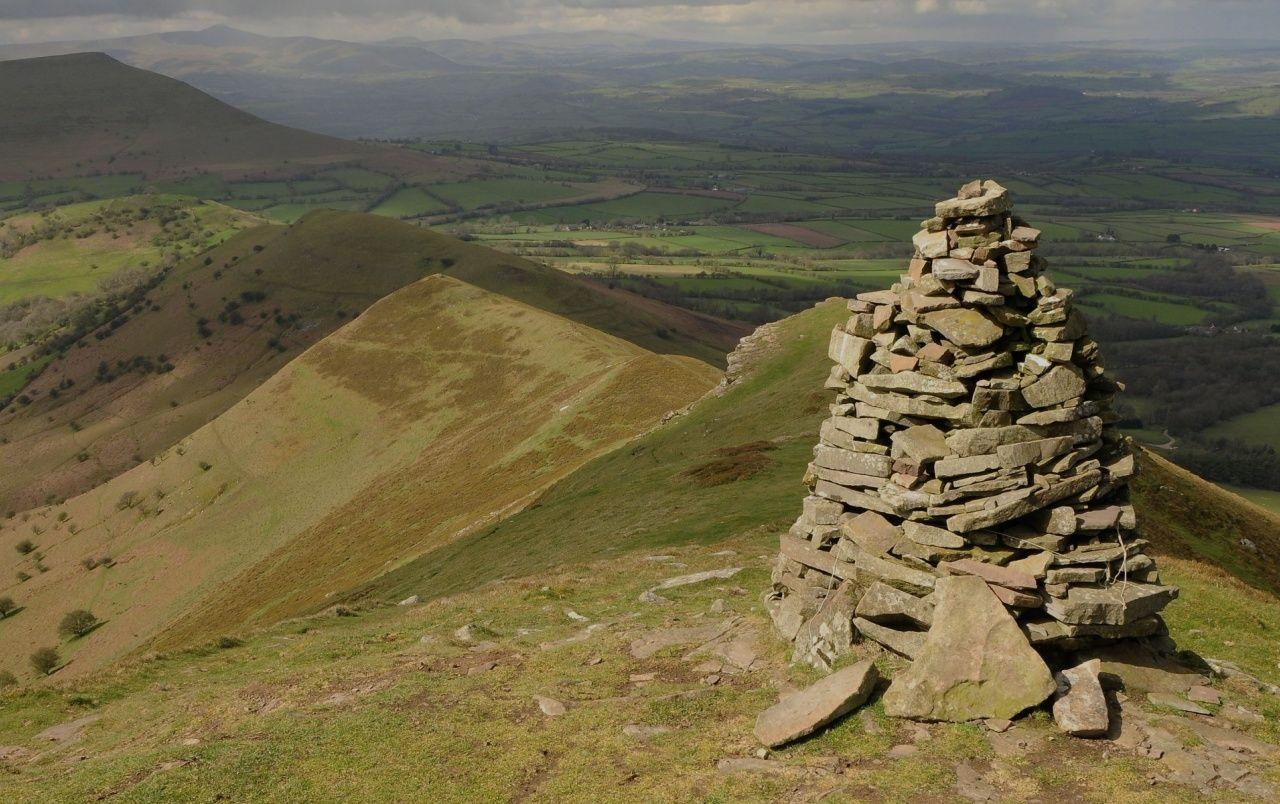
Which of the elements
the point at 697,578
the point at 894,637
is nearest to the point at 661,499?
the point at 697,578

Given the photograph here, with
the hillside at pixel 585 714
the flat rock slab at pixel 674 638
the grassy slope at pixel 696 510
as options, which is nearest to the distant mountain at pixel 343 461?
the grassy slope at pixel 696 510

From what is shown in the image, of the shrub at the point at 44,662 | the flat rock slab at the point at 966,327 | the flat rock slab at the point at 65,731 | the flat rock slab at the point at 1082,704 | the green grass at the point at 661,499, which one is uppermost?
the flat rock slab at the point at 966,327

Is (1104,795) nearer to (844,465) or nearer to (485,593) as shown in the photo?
(844,465)

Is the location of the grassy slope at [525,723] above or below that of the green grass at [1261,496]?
above

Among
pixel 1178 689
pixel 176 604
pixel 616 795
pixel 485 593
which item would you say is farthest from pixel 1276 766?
pixel 176 604

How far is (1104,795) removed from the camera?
61.0ft

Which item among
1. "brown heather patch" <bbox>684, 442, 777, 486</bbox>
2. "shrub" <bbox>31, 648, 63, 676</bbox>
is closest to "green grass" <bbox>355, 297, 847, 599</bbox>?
"brown heather patch" <bbox>684, 442, 777, 486</bbox>

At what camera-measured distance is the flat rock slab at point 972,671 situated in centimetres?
2131

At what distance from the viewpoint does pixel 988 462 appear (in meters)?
23.5

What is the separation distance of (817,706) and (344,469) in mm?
91920

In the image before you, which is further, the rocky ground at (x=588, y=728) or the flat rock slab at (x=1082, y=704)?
the flat rock slab at (x=1082, y=704)

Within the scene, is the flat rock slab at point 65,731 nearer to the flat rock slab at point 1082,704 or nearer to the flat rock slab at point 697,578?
the flat rock slab at point 697,578

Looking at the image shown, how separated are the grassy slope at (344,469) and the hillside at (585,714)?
27.1m

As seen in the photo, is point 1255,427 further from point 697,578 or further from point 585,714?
point 585,714
